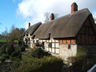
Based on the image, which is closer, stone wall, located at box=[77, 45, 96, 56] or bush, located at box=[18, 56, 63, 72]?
bush, located at box=[18, 56, 63, 72]

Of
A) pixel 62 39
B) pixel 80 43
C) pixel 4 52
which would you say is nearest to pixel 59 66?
pixel 80 43

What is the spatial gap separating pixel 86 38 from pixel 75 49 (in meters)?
2.28

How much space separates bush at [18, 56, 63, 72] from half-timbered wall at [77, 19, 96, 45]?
5281 mm

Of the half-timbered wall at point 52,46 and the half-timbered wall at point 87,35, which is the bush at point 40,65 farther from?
the half-timbered wall at point 52,46

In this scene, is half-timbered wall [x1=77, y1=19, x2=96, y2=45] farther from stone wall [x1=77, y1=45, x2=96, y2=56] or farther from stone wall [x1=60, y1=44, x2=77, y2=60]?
stone wall [x1=60, y1=44, x2=77, y2=60]

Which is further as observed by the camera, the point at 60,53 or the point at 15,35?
the point at 15,35

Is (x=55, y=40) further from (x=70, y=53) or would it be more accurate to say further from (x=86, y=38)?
(x=86, y=38)

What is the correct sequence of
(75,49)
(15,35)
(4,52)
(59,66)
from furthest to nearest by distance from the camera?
(15,35) → (4,52) → (75,49) → (59,66)

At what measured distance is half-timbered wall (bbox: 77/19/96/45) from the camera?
12.7 m

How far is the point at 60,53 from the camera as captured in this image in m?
14.8

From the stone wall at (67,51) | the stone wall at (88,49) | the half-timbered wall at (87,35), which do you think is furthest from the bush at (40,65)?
the half-timbered wall at (87,35)

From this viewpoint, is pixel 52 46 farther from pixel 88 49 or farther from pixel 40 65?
pixel 40 65

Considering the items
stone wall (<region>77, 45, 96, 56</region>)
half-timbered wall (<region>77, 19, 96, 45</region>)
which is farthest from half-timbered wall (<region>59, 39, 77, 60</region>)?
half-timbered wall (<region>77, 19, 96, 45</region>)

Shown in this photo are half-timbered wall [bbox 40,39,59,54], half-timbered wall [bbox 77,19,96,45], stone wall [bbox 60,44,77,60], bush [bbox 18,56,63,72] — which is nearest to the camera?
bush [bbox 18,56,63,72]
